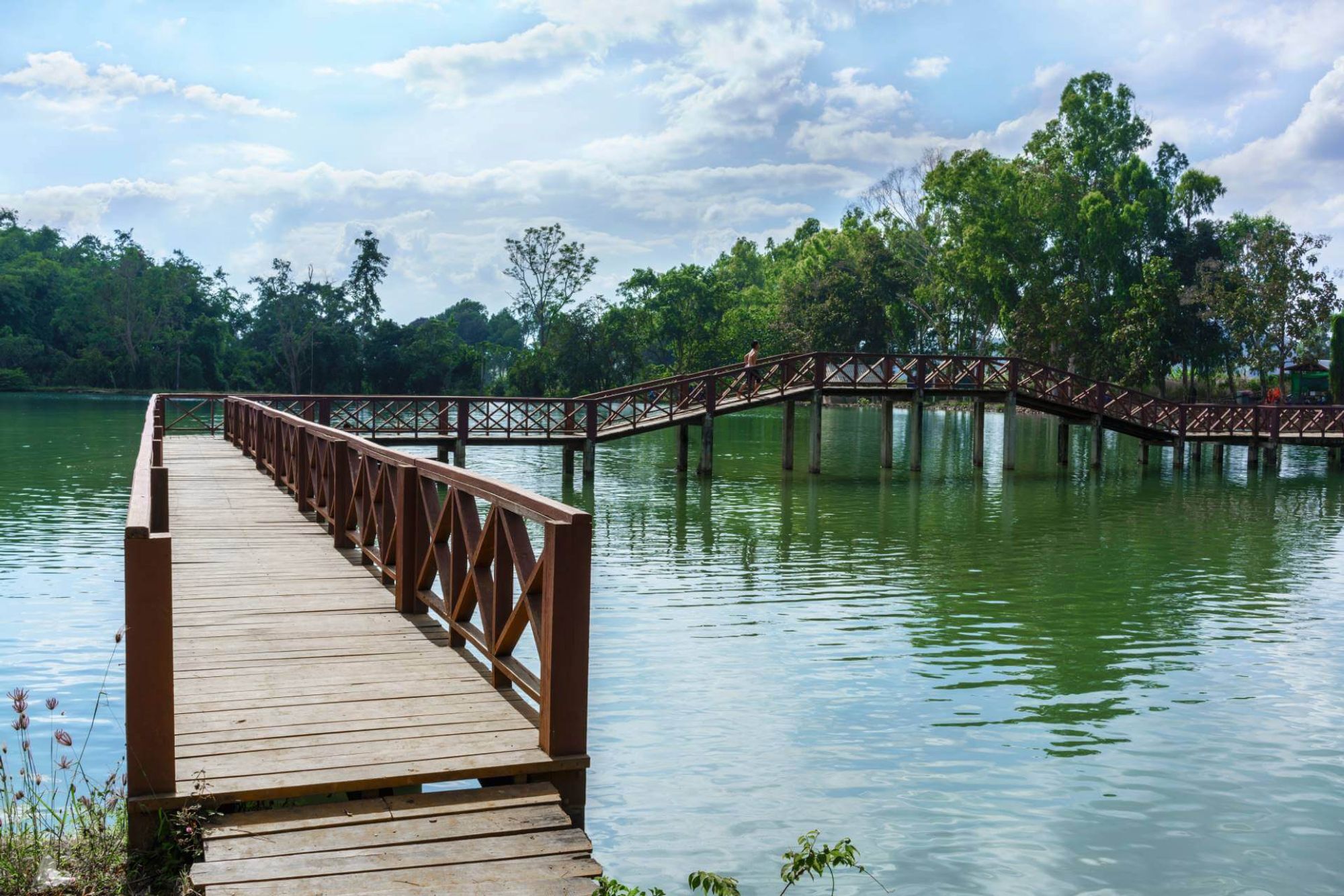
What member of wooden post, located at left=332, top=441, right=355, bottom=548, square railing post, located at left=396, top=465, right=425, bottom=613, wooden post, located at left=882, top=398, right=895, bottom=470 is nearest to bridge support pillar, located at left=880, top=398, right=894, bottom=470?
wooden post, located at left=882, top=398, right=895, bottom=470

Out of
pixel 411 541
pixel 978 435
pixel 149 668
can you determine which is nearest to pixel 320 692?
pixel 149 668

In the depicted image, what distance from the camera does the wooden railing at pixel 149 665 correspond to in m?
4.53

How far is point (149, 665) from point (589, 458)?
22.0 metres

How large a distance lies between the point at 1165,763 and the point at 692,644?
4.31m

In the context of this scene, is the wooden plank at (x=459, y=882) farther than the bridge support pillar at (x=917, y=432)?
No

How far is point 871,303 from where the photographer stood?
68625 mm

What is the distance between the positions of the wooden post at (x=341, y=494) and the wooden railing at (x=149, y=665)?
6.24 m

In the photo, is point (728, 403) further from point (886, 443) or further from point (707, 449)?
point (886, 443)

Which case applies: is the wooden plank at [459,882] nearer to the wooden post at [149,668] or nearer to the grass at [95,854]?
the grass at [95,854]

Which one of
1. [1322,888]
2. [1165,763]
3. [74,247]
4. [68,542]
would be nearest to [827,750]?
[1165,763]

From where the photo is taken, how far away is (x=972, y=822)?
6723 millimetres

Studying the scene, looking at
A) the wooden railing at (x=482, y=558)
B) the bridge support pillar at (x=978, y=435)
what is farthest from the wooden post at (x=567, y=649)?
the bridge support pillar at (x=978, y=435)

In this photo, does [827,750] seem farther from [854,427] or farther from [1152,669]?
[854,427]

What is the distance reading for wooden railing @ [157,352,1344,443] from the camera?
26828mm
